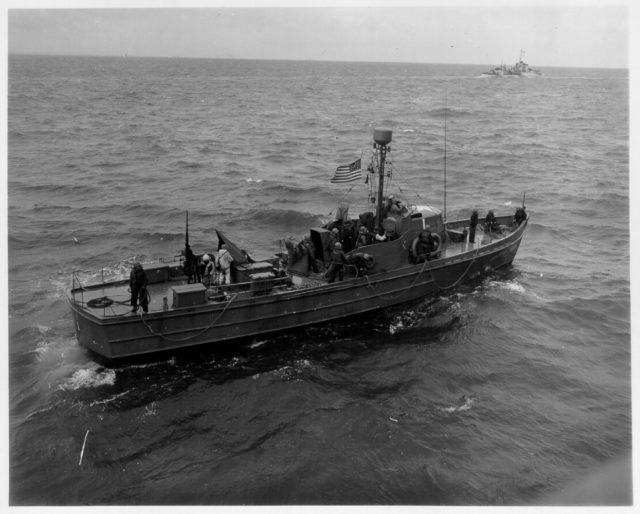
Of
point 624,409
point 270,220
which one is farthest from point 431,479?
point 270,220

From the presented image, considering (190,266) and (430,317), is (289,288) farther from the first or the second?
(430,317)

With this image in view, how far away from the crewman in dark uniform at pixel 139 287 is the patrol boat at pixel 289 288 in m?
0.26

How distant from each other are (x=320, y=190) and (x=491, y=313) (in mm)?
20102

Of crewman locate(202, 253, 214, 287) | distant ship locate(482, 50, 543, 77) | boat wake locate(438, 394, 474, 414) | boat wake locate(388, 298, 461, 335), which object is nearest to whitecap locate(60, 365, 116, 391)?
crewman locate(202, 253, 214, 287)

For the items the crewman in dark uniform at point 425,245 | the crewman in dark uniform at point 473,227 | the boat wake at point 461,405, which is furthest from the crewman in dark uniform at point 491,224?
the boat wake at point 461,405

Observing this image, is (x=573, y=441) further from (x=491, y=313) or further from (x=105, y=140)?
(x=105, y=140)

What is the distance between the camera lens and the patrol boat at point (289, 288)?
16547 mm

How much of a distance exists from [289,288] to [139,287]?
486 cm

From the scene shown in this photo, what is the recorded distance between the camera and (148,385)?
1623 cm

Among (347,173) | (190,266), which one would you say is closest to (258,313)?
(190,266)

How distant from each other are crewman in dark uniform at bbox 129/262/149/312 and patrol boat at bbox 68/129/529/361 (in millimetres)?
261

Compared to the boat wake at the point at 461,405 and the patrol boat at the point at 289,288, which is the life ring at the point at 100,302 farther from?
the boat wake at the point at 461,405

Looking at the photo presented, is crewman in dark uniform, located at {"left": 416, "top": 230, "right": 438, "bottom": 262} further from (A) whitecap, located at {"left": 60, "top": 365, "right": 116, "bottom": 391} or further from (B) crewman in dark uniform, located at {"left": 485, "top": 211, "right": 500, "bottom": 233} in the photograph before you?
(A) whitecap, located at {"left": 60, "top": 365, "right": 116, "bottom": 391}

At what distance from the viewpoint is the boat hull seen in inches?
640
